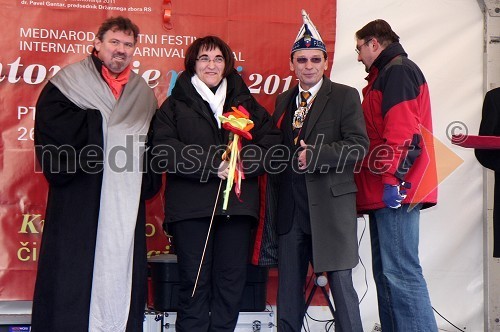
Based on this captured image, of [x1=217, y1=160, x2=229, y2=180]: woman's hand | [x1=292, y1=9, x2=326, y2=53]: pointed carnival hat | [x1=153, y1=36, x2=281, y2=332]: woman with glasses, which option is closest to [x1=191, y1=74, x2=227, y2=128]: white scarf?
[x1=153, y1=36, x2=281, y2=332]: woman with glasses

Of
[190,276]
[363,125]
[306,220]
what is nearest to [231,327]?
[190,276]

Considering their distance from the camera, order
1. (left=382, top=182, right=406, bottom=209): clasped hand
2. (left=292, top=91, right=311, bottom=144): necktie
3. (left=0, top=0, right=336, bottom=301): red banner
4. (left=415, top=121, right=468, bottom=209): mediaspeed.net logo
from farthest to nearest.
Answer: (left=415, top=121, right=468, bottom=209): mediaspeed.net logo → (left=0, top=0, right=336, bottom=301): red banner → (left=292, top=91, right=311, bottom=144): necktie → (left=382, top=182, right=406, bottom=209): clasped hand

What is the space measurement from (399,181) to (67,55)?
1.87 meters

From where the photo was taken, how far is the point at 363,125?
3.32m

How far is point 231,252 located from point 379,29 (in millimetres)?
1343

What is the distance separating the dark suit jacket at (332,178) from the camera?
3223 mm

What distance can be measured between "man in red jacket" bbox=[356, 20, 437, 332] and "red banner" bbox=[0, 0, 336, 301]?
33.0 inches

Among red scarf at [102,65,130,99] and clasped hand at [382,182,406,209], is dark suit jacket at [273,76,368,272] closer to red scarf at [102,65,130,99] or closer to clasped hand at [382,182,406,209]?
clasped hand at [382,182,406,209]

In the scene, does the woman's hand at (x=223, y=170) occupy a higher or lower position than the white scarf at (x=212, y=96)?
lower

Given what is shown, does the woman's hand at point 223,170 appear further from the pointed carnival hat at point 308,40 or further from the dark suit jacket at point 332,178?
the pointed carnival hat at point 308,40

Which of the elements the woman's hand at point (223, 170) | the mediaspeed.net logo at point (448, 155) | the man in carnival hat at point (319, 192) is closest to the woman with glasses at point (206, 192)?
the woman's hand at point (223, 170)

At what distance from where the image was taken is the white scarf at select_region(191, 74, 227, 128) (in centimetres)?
331

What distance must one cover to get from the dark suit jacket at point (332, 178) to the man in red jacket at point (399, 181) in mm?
144

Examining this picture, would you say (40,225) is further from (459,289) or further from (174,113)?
(459,289)
